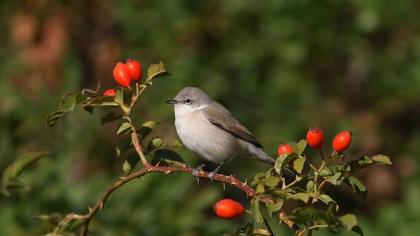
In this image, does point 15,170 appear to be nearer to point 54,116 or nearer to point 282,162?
point 54,116

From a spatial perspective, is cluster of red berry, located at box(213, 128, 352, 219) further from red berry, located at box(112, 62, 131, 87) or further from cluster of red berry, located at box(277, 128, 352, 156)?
red berry, located at box(112, 62, 131, 87)

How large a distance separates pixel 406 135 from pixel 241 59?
84.0 inches

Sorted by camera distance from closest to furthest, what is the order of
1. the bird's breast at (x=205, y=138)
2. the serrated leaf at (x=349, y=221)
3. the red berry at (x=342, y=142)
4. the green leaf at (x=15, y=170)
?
the serrated leaf at (x=349, y=221) < the red berry at (x=342, y=142) < the green leaf at (x=15, y=170) < the bird's breast at (x=205, y=138)

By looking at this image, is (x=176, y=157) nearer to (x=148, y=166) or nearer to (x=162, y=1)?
(x=148, y=166)

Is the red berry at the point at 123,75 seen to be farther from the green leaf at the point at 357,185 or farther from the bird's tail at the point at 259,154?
the bird's tail at the point at 259,154

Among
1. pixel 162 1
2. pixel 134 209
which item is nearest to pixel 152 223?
pixel 134 209

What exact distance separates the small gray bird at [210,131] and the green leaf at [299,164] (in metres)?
2.37

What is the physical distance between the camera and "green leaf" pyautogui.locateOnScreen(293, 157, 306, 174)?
283 cm

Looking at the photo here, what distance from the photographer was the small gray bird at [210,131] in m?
5.34

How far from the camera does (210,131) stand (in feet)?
18.2

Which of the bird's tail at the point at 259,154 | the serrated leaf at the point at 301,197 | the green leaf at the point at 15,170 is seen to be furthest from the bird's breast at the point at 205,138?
the serrated leaf at the point at 301,197

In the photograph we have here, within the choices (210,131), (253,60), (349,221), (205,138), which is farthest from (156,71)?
(253,60)

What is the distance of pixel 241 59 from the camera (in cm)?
809

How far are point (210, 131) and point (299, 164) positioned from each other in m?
2.71
